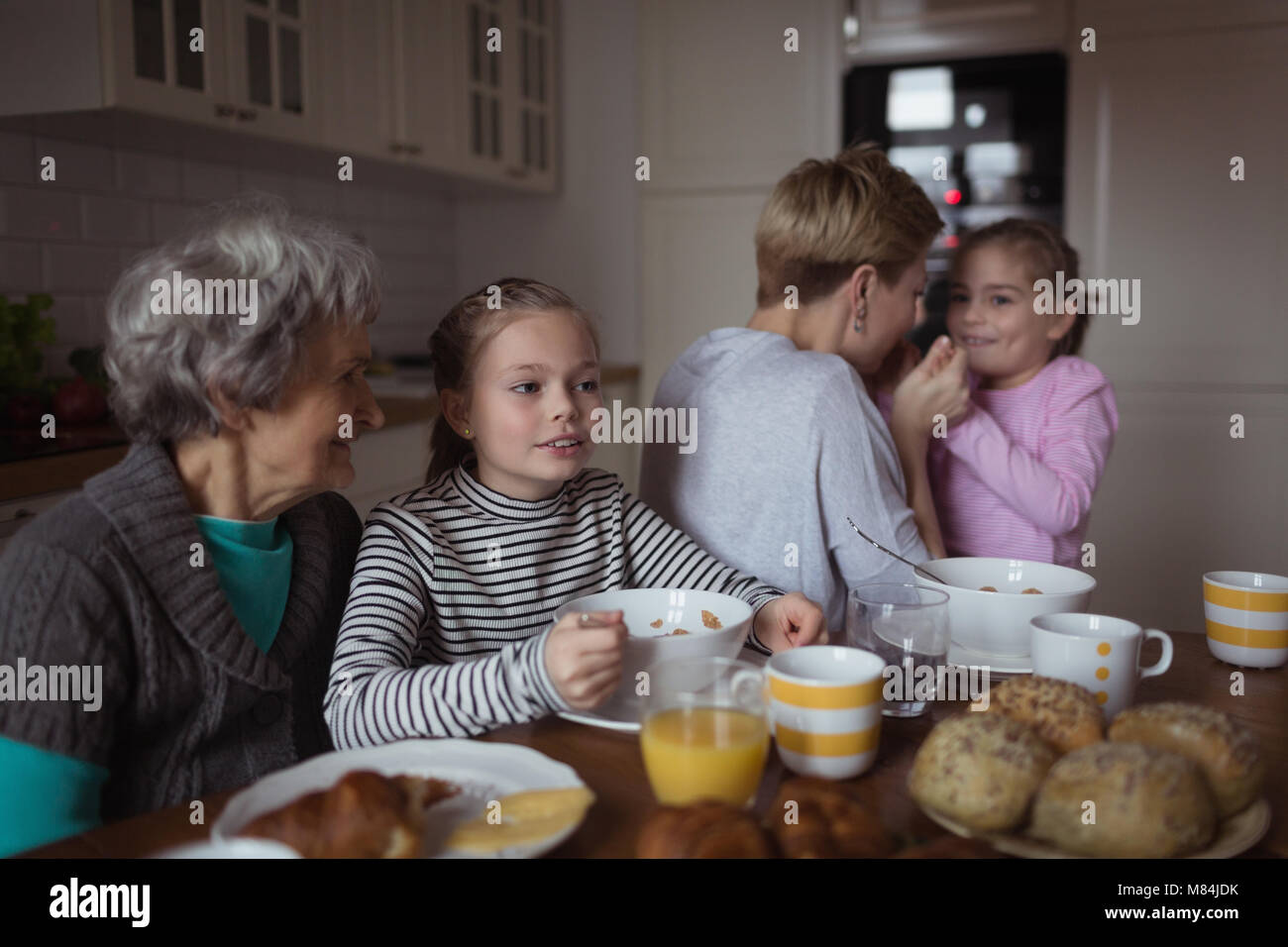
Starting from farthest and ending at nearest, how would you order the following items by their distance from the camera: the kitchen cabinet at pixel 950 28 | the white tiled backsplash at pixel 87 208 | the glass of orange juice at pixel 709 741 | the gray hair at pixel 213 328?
1. the kitchen cabinet at pixel 950 28
2. the white tiled backsplash at pixel 87 208
3. the gray hair at pixel 213 328
4. the glass of orange juice at pixel 709 741

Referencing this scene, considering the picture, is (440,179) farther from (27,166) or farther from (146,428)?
(146,428)

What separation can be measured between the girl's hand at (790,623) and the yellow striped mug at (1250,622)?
1.36ft

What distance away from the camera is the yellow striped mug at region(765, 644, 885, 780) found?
0.80 metres

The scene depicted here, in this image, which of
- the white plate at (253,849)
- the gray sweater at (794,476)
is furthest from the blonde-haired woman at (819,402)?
the white plate at (253,849)

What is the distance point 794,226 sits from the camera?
5.29 feet

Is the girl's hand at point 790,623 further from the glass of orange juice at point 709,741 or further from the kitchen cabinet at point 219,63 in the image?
the kitchen cabinet at point 219,63

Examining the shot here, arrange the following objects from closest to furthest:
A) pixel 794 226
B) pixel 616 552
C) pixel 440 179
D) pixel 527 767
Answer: pixel 527 767 < pixel 616 552 < pixel 794 226 < pixel 440 179

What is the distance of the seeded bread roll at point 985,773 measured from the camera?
70 centimetres

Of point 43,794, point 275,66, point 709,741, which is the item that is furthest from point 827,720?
point 275,66

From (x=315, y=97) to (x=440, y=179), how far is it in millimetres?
848

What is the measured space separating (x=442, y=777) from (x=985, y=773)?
0.39 meters

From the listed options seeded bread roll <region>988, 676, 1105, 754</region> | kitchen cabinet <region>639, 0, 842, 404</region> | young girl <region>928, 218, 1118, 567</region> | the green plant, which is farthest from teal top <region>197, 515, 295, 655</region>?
kitchen cabinet <region>639, 0, 842, 404</region>

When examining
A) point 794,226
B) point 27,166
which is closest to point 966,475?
point 794,226

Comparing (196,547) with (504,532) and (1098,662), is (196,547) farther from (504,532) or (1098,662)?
(1098,662)
